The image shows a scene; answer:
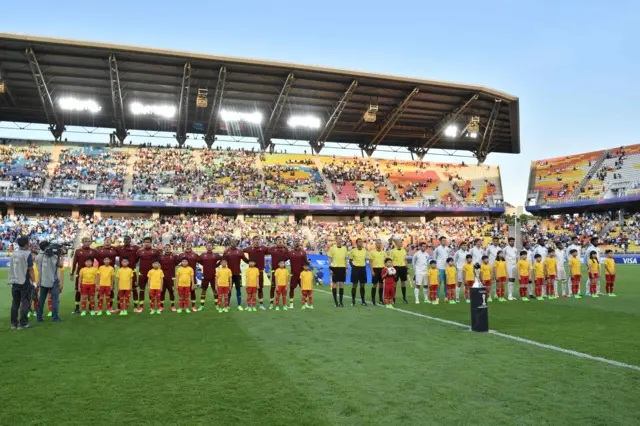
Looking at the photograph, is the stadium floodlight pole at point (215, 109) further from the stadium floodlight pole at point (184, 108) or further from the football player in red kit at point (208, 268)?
the football player in red kit at point (208, 268)

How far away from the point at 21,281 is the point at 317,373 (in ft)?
22.7

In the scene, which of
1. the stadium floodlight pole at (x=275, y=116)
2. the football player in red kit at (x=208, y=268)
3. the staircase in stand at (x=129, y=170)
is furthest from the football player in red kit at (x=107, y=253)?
the staircase in stand at (x=129, y=170)

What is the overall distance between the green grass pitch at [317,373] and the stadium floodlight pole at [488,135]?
4289 centimetres

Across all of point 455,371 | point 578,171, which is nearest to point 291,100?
point 578,171

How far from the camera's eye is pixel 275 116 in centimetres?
4728

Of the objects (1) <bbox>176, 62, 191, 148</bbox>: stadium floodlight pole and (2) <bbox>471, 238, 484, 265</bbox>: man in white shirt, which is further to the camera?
(1) <bbox>176, 62, 191, 148</bbox>: stadium floodlight pole

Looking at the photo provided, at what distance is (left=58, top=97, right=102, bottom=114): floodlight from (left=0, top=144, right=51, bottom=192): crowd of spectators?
550 cm

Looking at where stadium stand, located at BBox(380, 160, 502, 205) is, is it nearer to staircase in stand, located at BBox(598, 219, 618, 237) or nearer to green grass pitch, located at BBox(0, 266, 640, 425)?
staircase in stand, located at BBox(598, 219, 618, 237)

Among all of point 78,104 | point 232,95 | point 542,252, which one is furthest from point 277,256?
point 78,104

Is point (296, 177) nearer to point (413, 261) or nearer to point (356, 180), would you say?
point (356, 180)

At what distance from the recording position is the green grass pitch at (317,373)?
14.7 ft

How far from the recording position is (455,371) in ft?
19.6

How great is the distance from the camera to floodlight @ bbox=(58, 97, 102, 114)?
1687 inches

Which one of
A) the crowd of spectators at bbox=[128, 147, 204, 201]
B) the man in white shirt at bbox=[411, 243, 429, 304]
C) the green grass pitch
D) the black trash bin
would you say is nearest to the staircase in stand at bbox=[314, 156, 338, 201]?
the crowd of spectators at bbox=[128, 147, 204, 201]
